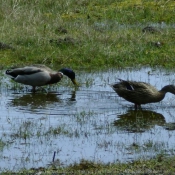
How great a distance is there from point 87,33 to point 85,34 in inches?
2.0

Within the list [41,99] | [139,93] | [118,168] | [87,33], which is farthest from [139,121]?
[87,33]

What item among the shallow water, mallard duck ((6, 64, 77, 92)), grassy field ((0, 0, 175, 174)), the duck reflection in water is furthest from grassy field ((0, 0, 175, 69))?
the duck reflection in water

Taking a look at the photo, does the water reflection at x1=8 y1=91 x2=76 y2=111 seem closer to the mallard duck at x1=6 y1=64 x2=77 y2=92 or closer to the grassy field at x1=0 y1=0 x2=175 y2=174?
the mallard duck at x1=6 y1=64 x2=77 y2=92

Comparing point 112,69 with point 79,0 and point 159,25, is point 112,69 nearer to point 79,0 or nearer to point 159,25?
point 159,25

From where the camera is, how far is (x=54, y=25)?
17.2 metres

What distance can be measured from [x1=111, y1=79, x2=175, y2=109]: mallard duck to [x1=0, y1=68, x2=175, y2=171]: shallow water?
0.16 metres

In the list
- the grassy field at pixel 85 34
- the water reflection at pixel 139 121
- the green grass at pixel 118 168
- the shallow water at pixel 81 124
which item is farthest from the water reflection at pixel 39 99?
the green grass at pixel 118 168

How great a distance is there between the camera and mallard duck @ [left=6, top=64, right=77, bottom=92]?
12.8 meters

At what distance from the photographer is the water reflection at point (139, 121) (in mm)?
10023

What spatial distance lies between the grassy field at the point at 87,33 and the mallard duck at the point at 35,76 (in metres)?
1.40

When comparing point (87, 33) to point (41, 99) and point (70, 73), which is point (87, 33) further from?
point (41, 99)

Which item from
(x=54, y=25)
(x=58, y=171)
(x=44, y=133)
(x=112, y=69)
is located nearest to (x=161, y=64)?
(x=112, y=69)

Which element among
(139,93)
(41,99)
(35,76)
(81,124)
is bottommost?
(81,124)

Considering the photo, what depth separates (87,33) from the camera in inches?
635
